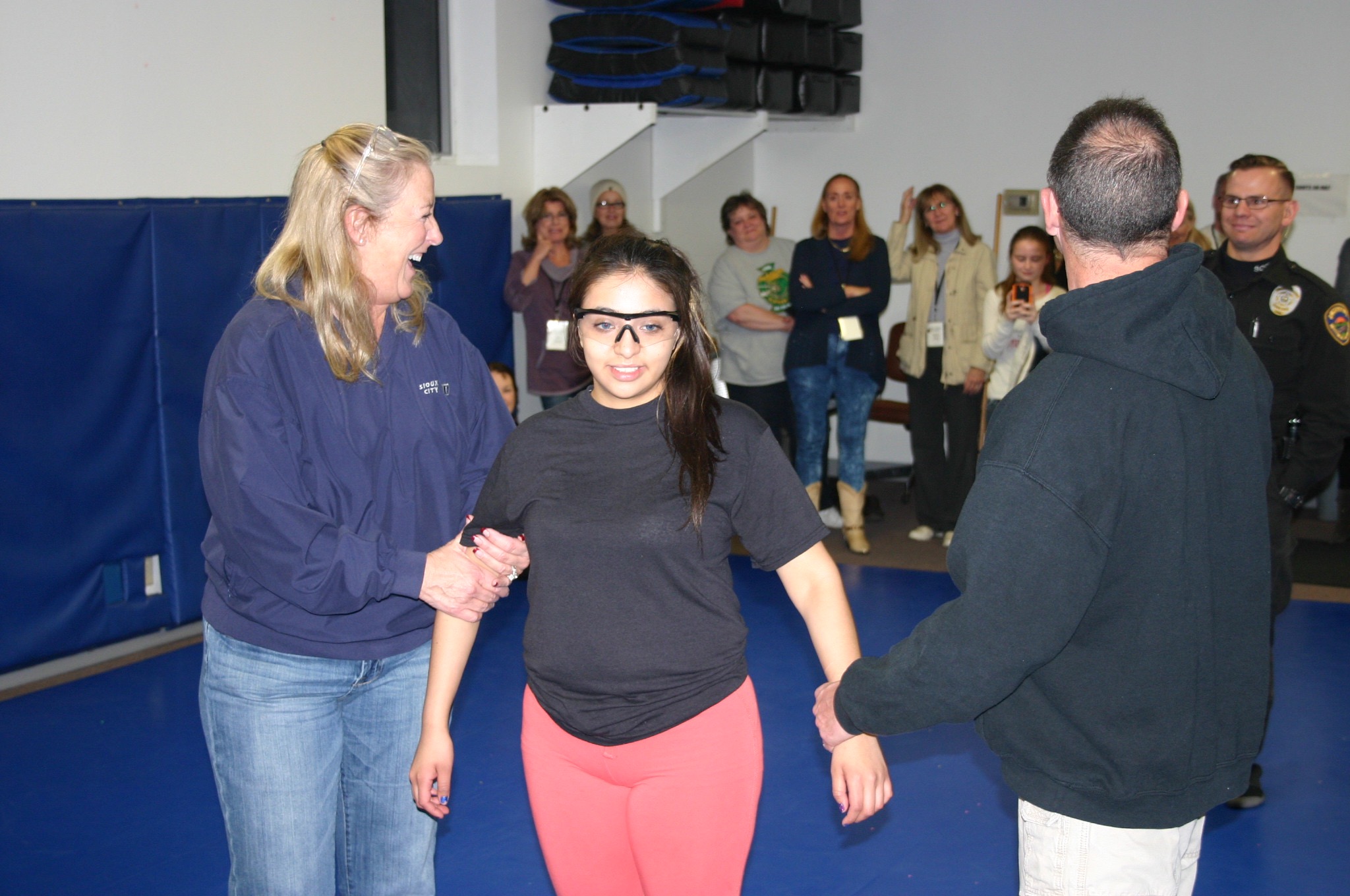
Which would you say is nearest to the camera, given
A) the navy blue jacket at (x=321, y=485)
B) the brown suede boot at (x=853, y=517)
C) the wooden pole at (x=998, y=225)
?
the navy blue jacket at (x=321, y=485)

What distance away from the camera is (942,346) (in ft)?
22.6

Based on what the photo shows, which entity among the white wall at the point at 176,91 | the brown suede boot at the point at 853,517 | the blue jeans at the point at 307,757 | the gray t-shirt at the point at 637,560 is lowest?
the brown suede boot at the point at 853,517

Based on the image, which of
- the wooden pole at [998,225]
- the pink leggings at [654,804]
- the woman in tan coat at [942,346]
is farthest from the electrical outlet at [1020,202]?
the pink leggings at [654,804]

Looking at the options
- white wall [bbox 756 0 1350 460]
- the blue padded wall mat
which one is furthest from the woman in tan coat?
the blue padded wall mat

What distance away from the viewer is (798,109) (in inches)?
328

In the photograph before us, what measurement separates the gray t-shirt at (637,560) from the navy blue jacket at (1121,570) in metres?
0.35

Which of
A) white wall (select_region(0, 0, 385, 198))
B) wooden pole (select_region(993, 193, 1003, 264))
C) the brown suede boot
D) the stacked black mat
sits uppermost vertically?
the stacked black mat

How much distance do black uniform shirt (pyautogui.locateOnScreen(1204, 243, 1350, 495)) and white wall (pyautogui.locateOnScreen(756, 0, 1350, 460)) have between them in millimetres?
4613

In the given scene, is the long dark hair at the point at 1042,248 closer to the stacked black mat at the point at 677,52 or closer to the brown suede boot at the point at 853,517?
the brown suede boot at the point at 853,517

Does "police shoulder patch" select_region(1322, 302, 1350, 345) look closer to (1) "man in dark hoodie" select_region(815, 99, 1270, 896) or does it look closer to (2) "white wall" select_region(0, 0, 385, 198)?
(1) "man in dark hoodie" select_region(815, 99, 1270, 896)

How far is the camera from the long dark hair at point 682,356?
2.03 meters

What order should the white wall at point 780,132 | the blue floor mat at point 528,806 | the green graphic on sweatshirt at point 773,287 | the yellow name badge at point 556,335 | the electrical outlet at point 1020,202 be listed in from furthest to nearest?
Result: the electrical outlet at point 1020,202
the green graphic on sweatshirt at point 773,287
the yellow name badge at point 556,335
the white wall at point 780,132
the blue floor mat at point 528,806

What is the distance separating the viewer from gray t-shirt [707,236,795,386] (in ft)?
22.6

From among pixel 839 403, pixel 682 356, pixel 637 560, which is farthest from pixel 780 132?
pixel 637 560
